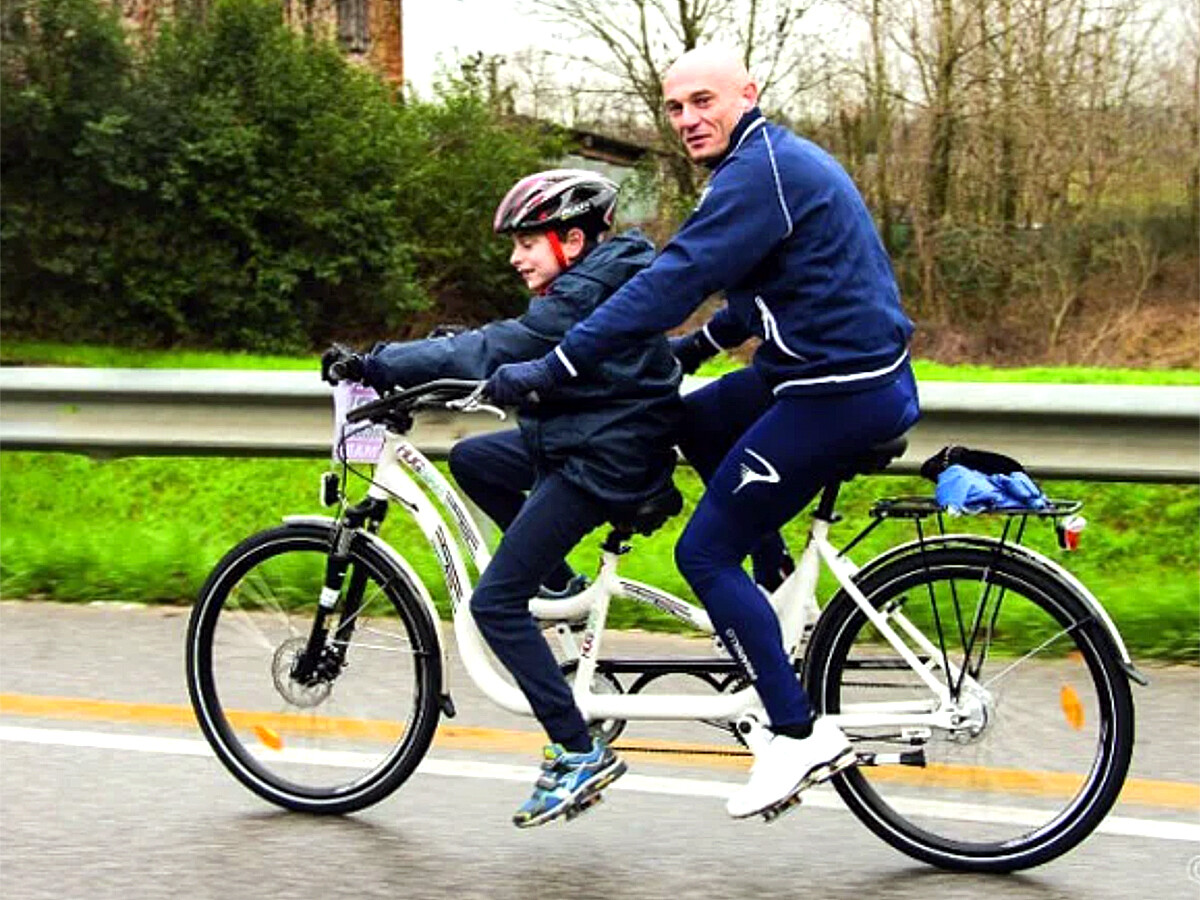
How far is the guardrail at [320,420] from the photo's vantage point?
267 inches

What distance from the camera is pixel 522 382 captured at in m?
4.17

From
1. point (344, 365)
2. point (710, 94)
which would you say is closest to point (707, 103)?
point (710, 94)

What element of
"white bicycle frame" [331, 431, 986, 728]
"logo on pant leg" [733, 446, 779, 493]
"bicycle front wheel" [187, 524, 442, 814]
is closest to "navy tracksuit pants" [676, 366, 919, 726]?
"logo on pant leg" [733, 446, 779, 493]

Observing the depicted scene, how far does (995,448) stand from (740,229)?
3174mm

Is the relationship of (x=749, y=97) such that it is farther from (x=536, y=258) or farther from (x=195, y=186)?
(x=195, y=186)

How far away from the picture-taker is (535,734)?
18.2ft

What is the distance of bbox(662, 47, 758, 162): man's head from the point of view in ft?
13.6

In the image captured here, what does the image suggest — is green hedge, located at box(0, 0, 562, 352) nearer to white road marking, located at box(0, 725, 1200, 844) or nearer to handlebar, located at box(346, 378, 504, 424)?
white road marking, located at box(0, 725, 1200, 844)

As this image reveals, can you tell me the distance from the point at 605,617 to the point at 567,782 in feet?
1.40

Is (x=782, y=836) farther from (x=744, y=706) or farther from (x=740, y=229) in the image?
(x=740, y=229)

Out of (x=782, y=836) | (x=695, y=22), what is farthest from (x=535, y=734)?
(x=695, y=22)

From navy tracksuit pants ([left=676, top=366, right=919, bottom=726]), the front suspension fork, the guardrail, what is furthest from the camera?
the guardrail

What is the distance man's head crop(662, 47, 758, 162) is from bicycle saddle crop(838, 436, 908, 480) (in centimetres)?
76

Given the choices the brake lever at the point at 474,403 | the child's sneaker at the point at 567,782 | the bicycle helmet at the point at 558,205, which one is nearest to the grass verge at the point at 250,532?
the child's sneaker at the point at 567,782
